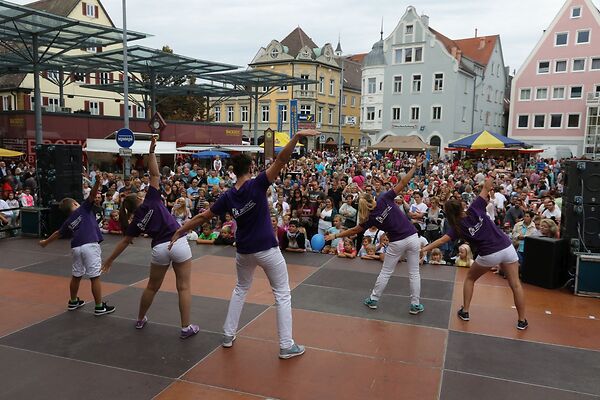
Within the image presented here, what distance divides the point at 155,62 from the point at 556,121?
1521 inches

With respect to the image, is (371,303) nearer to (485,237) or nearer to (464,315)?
(464,315)

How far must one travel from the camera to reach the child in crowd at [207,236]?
1101cm

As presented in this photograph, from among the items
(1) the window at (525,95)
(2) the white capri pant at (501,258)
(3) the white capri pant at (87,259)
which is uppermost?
(1) the window at (525,95)

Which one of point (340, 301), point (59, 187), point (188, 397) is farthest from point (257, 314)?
point (59, 187)

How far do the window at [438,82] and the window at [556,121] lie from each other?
11.2 meters

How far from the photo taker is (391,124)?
1925 inches

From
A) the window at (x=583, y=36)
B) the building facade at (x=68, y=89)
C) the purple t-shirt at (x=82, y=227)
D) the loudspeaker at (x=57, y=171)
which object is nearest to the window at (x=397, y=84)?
the window at (x=583, y=36)

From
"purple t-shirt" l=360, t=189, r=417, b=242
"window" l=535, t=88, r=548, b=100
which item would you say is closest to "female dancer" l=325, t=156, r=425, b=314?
"purple t-shirt" l=360, t=189, r=417, b=242

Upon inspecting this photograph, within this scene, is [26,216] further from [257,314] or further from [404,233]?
[404,233]

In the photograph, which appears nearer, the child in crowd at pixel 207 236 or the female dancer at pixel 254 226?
the female dancer at pixel 254 226

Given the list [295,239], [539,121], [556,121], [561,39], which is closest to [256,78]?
[295,239]

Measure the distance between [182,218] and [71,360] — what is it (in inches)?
284

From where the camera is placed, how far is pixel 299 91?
54.9 metres

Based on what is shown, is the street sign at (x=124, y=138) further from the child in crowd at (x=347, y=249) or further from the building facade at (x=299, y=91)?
the building facade at (x=299, y=91)
